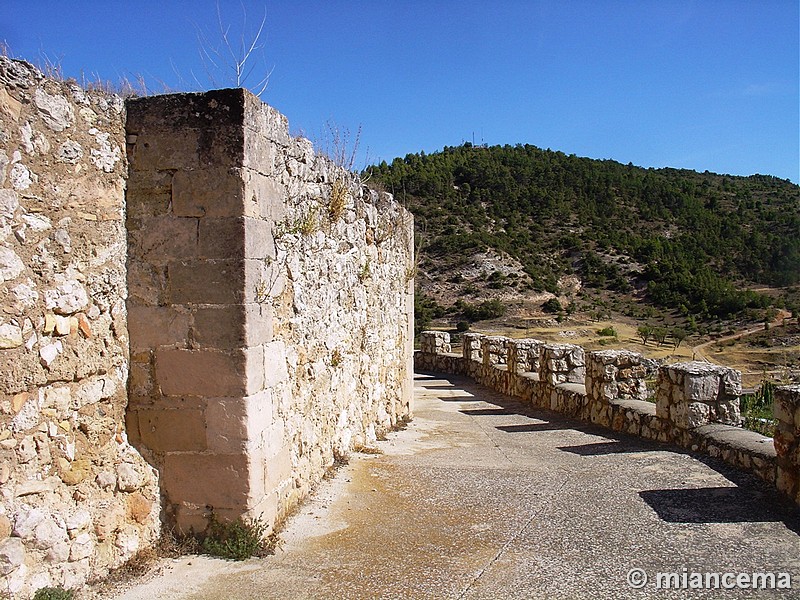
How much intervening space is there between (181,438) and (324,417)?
1851mm

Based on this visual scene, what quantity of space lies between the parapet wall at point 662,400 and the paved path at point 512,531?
0.22m

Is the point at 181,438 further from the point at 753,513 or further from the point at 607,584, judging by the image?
the point at 753,513

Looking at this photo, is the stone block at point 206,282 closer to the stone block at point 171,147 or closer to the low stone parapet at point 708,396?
the stone block at point 171,147

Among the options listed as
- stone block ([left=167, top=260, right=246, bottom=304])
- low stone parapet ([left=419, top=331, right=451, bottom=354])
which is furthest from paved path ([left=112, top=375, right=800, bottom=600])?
low stone parapet ([left=419, top=331, right=451, bottom=354])

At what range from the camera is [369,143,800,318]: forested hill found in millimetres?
36562

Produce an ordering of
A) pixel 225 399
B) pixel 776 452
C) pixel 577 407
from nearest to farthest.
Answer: pixel 225 399
pixel 776 452
pixel 577 407

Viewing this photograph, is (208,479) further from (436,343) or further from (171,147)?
(436,343)

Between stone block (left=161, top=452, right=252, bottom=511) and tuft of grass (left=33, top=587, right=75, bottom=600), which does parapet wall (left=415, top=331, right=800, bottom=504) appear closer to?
stone block (left=161, top=452, right=252, bottom=511)

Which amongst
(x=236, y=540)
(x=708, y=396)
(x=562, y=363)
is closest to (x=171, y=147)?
(x=236, y=540)

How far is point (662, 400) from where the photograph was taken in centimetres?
747

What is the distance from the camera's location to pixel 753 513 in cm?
499

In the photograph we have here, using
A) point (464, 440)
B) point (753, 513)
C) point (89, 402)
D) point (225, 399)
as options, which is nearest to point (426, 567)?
point (225, 399)

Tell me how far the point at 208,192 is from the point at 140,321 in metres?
0.89

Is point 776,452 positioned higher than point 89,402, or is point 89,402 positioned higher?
point 89,402
